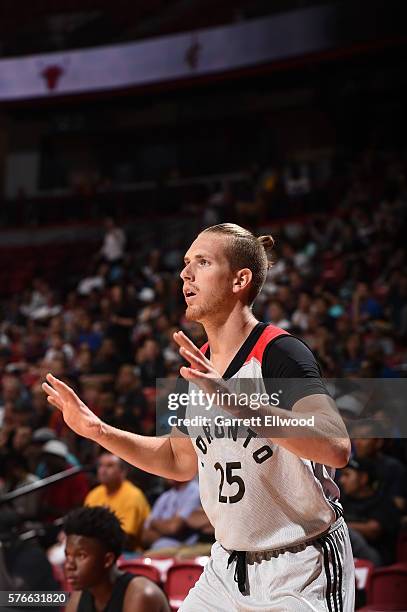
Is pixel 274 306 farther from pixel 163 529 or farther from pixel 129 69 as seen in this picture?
pixel 129 69

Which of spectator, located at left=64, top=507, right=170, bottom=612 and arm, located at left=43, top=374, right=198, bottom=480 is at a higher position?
arm, located at left=43, top=374, right=198, bottom=480

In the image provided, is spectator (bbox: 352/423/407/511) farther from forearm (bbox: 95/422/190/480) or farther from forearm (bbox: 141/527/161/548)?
forearm (bbox: 95/422/190/480)

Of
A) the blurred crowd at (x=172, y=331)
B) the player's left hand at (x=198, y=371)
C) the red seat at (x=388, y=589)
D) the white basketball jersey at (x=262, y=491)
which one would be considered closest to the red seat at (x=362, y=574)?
the red seat at (x=388, y=589)

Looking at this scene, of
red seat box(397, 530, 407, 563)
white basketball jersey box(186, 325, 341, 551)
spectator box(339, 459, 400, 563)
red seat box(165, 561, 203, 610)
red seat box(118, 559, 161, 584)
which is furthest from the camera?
spectator box(339, 459, 400, 563)

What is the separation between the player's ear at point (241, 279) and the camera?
2590 millimetres

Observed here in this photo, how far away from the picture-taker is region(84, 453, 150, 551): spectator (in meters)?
5.43

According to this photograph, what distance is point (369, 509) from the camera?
16.5ft

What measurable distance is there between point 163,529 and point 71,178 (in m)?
14.2

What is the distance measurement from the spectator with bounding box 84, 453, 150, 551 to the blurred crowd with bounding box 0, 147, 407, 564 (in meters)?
0.03

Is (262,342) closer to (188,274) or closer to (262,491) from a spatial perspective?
(188,274)

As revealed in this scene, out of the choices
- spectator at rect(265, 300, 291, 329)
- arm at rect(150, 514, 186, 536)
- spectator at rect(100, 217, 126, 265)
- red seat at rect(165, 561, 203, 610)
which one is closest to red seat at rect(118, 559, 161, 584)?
red seat at rect(165, 561, 203, 610)

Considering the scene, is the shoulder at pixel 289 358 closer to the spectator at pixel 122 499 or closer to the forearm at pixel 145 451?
the forearm at pixel 145 451

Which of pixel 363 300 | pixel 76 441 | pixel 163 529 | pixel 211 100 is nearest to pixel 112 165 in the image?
pixel 211 100

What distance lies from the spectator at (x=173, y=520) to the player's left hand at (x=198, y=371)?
10.9ft
